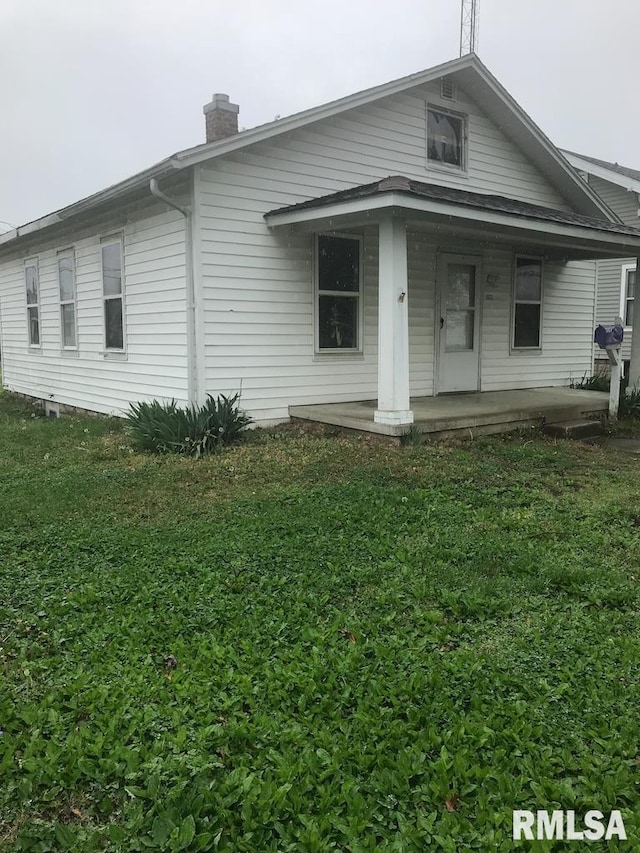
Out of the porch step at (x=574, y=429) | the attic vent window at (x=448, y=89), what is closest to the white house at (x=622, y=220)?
the attic vent window at (x=448, y=89)

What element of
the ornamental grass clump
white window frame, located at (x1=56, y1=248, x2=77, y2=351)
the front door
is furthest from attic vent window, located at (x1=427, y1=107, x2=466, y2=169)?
white window frame, located at (x1=56, y1=248, x2=77, y2=351)

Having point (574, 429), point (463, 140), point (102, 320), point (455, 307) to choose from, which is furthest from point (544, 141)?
point (102, 320)

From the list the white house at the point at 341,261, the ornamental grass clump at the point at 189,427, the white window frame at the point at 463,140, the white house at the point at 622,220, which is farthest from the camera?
the white house at the point at 622,220

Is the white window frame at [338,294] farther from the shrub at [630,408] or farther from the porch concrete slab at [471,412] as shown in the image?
the shrub at [630,408]

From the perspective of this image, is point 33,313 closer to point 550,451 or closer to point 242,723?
point 550,451

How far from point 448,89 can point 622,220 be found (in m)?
8.23

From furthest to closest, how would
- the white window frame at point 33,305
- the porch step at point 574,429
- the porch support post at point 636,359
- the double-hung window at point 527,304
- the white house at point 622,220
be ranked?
the white house at point 622,220
the white window frame at point 33,305
the double-hung window at point 527,304
the porch support post at point 636,359
the porch step at point 574,429

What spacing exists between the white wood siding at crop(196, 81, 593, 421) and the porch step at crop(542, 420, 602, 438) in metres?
2.21

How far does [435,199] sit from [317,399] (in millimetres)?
3213

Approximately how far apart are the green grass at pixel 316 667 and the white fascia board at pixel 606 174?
1226 centimetres

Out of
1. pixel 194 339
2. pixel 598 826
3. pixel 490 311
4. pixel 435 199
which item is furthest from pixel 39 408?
A: pixel 598 826

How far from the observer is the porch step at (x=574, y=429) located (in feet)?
29.0

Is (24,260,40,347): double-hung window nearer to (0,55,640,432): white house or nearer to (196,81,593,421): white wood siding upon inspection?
(0,55,640,432): white house

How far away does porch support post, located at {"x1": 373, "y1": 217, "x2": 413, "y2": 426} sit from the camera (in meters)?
7.45
